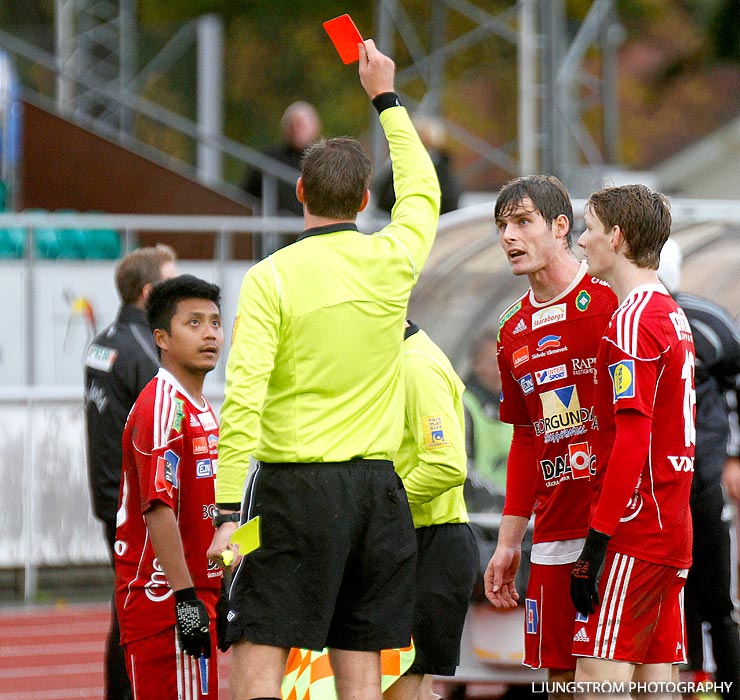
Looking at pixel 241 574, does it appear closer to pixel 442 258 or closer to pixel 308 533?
pixel 308 533

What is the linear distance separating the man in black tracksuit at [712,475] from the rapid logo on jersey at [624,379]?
5.42ft

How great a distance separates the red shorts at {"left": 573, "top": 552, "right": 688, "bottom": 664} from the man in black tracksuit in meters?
1.60

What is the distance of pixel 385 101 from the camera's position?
5.07 meters

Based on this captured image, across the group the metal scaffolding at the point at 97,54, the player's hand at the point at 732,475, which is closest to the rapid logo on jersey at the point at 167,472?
the player's hand at the point at 732,475

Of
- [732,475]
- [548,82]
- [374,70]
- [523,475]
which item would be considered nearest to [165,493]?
[523,475]

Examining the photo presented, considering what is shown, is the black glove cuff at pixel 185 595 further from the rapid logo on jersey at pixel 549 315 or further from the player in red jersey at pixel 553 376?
the rapid logo on jersey at pixel 549 315

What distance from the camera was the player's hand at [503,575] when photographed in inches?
213

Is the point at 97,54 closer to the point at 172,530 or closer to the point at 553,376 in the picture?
the point at 553,376

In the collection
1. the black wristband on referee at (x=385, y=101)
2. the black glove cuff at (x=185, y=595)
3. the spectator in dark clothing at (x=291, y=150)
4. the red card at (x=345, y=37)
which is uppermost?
the spectator in dark clothing at (x=291, y=150)

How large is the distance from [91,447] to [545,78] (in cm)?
768

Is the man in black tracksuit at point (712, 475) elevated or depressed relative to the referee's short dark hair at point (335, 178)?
depressed

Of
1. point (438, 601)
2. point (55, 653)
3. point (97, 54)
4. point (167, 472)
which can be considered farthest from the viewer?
point (97, 54)

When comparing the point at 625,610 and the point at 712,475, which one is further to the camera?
the point at 712,475

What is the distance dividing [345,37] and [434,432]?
144cm
